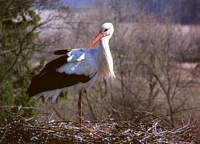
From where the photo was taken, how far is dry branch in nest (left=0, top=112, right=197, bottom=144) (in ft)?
16.9

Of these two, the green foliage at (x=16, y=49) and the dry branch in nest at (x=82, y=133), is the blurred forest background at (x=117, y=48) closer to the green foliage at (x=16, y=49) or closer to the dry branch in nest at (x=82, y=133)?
the green foliage at (x=16, y=49)

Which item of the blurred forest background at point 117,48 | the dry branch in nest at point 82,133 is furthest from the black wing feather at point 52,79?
the blurred forest background at point 117,48

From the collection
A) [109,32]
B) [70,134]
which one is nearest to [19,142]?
[70,134]

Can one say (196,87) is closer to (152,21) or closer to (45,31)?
(152,21)

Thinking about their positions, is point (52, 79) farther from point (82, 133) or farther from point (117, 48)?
point (117, 48)

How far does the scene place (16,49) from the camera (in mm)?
15172

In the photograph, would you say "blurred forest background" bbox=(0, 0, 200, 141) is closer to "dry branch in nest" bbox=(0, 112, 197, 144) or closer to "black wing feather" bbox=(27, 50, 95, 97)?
"black wing feather" bbox=(27, 50, 95, 97)

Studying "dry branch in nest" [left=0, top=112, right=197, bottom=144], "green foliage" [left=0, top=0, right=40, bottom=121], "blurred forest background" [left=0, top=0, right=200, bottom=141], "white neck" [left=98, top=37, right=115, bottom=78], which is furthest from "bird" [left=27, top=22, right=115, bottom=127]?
"green foliage" [left=0, top=0, right=40, bottom=121]

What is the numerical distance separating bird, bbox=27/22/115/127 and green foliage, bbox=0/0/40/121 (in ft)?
23.3

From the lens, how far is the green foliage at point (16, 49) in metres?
14.5

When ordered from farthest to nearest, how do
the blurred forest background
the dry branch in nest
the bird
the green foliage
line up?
1. the blurred forest background
2. the green foliage
3. the bird
4. the dry branch in nest

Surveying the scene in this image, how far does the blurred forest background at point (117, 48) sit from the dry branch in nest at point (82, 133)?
7.64 meters

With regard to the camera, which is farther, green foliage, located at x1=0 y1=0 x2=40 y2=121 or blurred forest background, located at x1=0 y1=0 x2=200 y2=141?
blurred forest background, located at x1=0 y1=0 x2=200 y2=141

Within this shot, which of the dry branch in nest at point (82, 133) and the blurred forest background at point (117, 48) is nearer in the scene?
the dry branch in nest at point (82, 133)
